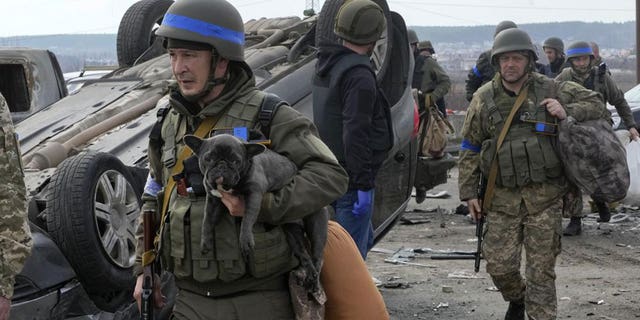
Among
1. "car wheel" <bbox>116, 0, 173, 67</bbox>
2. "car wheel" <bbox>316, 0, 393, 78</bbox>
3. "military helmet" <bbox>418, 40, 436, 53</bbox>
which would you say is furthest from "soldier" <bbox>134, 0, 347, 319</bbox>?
"military helmet" <bbox>418, 40, 436, 53</bbox>

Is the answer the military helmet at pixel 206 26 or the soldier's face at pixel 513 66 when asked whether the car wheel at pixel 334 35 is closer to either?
the soldier's face at pixel 513 66

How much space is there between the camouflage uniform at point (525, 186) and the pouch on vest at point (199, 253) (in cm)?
357

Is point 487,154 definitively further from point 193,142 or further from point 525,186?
point 193,142

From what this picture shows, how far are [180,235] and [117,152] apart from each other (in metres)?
3.13

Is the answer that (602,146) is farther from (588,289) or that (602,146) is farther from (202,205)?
(202,205)

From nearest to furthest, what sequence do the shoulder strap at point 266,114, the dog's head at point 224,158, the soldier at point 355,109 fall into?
the dog's head at point 224,158
the shoulder strap at point 266,114
the soldier at point 355,109

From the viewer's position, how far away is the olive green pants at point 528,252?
679 cm

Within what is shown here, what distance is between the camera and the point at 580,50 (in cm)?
1141

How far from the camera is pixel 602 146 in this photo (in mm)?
6848

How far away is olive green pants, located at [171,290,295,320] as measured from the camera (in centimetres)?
367

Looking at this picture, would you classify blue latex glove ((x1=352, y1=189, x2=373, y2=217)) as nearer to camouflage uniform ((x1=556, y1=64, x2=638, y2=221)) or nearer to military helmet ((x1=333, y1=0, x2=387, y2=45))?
military helmet ((x1=333, y1=0, x2=387, y2=45))

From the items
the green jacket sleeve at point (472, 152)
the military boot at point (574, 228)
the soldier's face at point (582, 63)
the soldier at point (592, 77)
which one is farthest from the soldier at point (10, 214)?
the soldier's face at point (582, 63)

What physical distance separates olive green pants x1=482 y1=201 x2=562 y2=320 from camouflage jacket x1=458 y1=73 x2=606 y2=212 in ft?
0.26

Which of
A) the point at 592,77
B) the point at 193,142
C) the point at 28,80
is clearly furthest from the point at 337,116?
the point at 592,77
